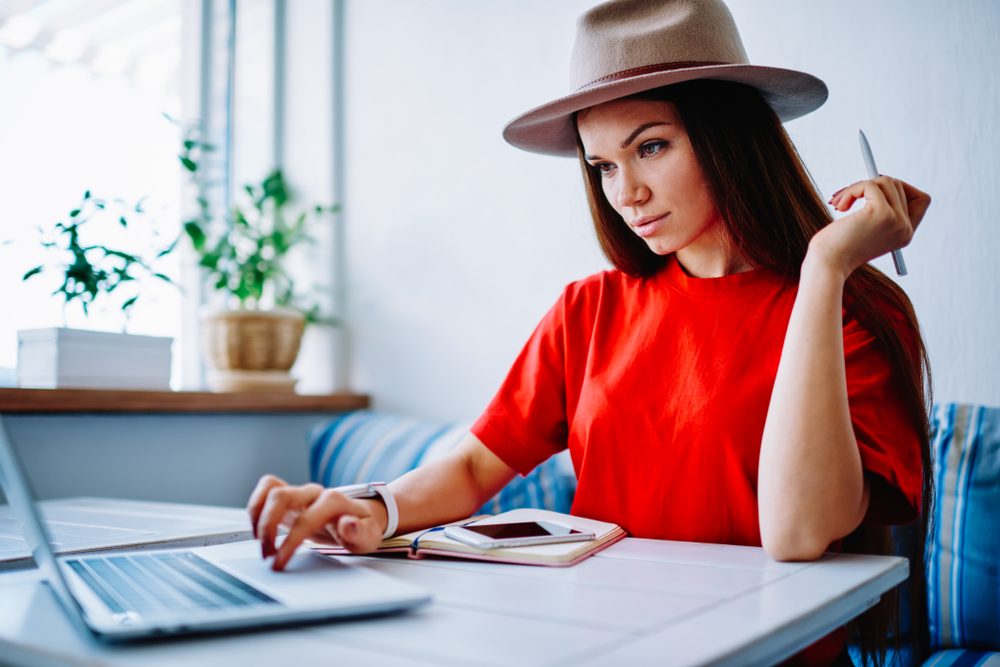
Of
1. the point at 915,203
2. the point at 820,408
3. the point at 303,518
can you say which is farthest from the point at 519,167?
the point at 303,518

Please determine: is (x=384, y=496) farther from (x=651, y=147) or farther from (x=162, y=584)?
(x=651, y=147)

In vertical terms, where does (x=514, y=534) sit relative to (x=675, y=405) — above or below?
below

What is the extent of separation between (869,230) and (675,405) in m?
0.34

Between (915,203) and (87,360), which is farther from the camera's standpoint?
(87,360)

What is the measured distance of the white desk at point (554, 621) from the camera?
1.71 ft

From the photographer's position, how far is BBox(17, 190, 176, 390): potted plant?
1790 mm

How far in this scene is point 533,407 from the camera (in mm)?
1279

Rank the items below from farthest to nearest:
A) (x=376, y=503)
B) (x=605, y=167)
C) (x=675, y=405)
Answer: (x=605, y=167) → (x=675, y=405) → (x=376, y=503)

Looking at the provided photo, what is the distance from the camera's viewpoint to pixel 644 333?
1219 mm

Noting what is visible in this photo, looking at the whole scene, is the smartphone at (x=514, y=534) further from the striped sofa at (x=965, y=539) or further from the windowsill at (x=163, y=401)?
the windowsill at (x=163, y=401)

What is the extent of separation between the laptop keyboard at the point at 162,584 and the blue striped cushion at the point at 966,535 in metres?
1.07

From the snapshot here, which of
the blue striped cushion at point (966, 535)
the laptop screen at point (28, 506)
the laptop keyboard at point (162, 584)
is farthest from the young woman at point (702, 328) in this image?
the laptop screen at point (28, 506)

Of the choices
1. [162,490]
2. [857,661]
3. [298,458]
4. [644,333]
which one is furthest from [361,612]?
[298,458]

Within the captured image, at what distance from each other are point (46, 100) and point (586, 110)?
160cm
